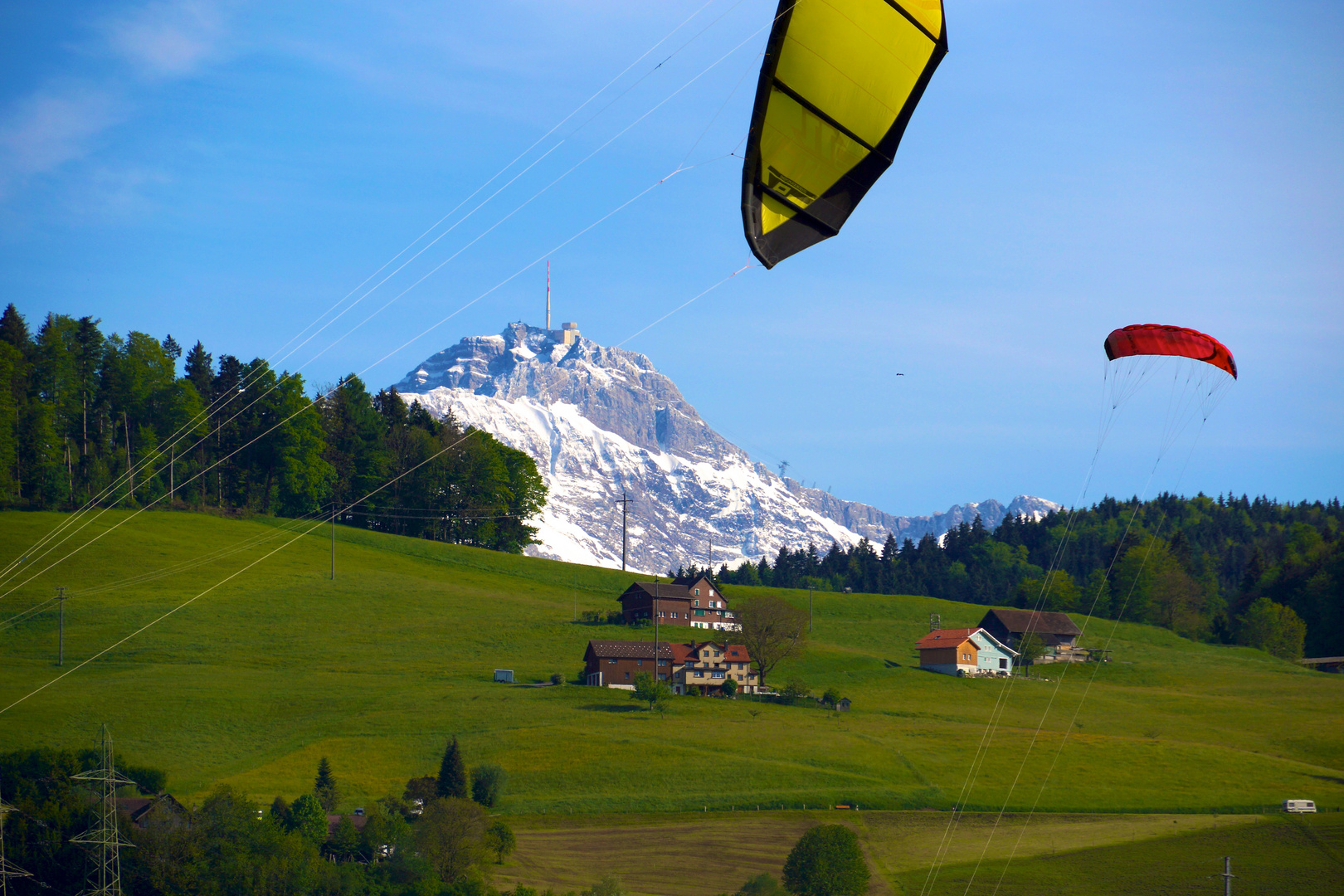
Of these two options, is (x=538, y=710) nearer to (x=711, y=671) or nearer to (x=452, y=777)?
(x=452, y=777)

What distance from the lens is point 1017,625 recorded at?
91.8m

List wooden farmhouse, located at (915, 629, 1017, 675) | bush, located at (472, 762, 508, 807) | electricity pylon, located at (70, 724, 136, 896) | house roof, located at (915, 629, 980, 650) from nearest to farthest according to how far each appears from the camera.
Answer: electricity pylon, located at (70, 724, 136, 896)
bush, located at (472, 762, 508, 807)
wooden farmhouse, located at (915, 629, 1017, 675)
house roof, located at (915, 629, 980, 650)

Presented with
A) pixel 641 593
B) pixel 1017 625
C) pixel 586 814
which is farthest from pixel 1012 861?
pixel 1017 625

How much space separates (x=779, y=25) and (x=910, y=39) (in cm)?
121

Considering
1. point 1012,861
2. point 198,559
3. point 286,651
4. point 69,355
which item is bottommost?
point 1012,861

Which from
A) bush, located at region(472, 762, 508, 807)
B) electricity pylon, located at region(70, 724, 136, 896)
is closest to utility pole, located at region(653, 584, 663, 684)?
bush, located at region(472, 762, 508, 807)

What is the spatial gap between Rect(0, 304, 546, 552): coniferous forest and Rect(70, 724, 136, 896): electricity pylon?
4590 cm

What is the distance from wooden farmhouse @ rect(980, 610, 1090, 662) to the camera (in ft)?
285

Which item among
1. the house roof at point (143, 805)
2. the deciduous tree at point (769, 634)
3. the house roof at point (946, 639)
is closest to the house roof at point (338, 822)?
the house roof at point (143, 805)

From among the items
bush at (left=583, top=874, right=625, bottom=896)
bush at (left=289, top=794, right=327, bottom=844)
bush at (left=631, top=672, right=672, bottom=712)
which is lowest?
bush at (left=583, top=874, right=625, bottom=896)

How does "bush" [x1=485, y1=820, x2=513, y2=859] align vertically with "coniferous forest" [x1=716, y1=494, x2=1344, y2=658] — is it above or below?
below

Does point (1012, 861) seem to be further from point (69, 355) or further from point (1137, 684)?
point (69, 355)

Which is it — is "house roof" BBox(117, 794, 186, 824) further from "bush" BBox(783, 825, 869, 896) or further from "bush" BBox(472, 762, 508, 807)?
"bush" BBox(783, 825, 869, 896)

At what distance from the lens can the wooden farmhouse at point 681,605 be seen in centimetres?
8525
